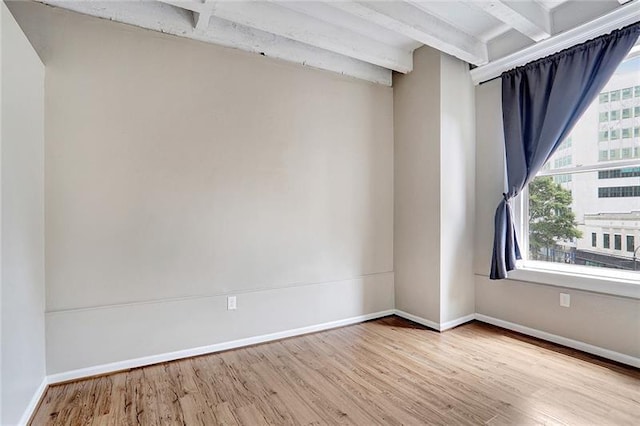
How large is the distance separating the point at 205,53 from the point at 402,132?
217 cm

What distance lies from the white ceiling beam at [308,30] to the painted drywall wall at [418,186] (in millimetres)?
254

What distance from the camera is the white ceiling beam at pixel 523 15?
2.51 metres

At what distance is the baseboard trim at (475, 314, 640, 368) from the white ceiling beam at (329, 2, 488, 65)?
2667mm

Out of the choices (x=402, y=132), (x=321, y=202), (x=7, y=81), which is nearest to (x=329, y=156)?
(x=321, y=202)

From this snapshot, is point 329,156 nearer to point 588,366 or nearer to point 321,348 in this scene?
point 321,348

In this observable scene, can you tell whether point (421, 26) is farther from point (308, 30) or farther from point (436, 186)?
point (436, 186)

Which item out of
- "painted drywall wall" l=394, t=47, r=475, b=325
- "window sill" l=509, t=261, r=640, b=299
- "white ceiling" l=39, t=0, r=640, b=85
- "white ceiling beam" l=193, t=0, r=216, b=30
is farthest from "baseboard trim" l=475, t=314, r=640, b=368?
"white ceiling beam" l=193, t=0, r=216, b=30

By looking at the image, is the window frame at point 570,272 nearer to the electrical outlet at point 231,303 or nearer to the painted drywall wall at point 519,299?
the painted drywall wall at point 519,299

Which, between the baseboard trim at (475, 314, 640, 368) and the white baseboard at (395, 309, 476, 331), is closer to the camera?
the baseboard trim at (475, 314, 640, 368)

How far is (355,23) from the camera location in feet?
9.86

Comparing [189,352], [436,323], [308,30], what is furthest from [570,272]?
[189,352]

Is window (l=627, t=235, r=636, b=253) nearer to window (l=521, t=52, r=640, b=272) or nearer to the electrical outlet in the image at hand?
window (l=521, t=52, r=640, b=272)

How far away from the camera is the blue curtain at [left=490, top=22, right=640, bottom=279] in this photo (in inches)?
103

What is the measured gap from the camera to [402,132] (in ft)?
12.4
